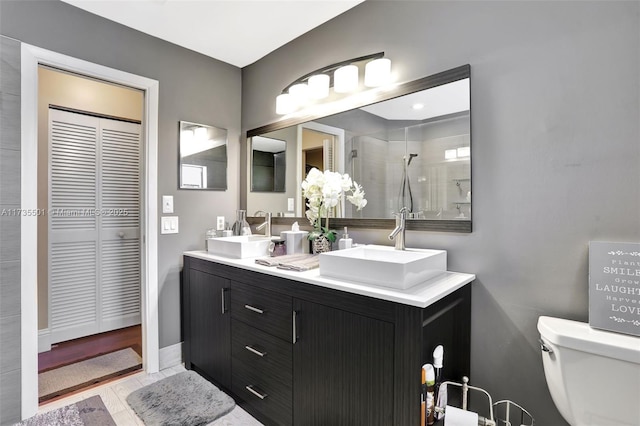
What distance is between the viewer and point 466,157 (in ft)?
4.91

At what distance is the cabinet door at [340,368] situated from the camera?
116 cm

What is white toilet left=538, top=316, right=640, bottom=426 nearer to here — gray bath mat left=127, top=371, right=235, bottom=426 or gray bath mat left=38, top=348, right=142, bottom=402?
gray bath mat left=127, top=371, right=235, bottom=426

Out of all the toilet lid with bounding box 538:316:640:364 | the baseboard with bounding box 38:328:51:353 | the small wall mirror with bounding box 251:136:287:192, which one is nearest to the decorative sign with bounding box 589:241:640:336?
the toilet lid with bounding box 538:316:640:364


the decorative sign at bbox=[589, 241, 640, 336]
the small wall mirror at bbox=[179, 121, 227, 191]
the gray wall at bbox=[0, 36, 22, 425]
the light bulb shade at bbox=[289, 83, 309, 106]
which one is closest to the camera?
the decorative sign at bbox=[589, 241, 640, 336]

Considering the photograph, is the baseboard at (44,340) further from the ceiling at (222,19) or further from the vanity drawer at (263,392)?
the ceiling at (222,19)

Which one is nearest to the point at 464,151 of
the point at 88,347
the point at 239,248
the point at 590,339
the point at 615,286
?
the point at 615,286

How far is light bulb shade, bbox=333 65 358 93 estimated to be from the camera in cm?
186

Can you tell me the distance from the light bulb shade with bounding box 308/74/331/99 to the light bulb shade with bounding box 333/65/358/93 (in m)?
0.13

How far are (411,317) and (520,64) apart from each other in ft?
3.85

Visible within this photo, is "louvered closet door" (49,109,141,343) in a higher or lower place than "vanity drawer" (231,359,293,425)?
higher

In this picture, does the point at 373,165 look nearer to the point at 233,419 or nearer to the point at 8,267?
the point at 233,419

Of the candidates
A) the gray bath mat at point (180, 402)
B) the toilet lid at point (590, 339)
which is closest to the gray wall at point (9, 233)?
the gray bath mat at point (180, 402)

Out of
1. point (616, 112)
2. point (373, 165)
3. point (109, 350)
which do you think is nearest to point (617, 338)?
point (616, 112)

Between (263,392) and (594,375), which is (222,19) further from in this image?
(594,375)
